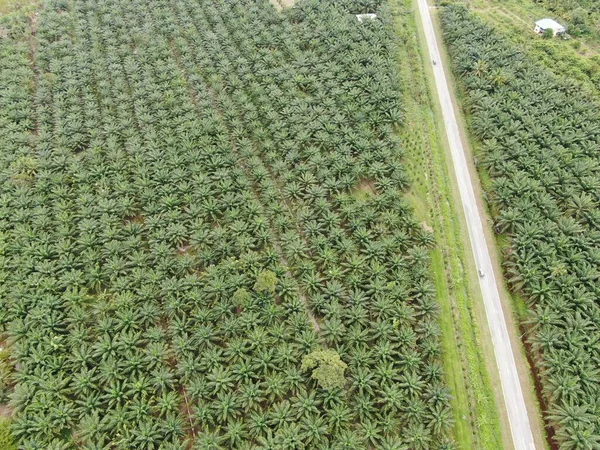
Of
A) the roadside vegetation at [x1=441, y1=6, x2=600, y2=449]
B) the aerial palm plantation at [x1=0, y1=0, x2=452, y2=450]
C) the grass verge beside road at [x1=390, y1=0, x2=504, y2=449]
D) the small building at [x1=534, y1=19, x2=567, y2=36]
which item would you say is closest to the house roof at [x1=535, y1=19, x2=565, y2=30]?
the small building at [x1=534, y1=19, x2=567, y2=36]

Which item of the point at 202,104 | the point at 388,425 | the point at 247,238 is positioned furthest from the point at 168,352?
the point at 202,104

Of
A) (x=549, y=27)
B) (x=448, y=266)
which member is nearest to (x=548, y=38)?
(x=549, y=27)

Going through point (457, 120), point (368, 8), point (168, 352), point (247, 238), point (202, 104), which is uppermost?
point (368, 8)

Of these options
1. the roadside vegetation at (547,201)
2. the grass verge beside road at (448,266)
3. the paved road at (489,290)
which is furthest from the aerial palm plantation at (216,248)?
the paved road at (489,290)

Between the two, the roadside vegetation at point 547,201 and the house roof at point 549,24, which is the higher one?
the house roof at point 549,24

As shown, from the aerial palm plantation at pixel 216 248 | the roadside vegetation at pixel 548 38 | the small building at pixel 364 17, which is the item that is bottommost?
the aerial palm plantation at pixel 216 248

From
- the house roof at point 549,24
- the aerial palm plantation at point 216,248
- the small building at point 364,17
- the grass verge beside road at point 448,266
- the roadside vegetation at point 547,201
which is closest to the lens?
the aerial palm plantation at point 216,248

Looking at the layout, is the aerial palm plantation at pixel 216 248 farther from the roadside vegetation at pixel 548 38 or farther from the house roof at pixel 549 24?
the house roof at pixel 549 24

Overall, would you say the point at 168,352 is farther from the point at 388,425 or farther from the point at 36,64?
the point at 36,64
